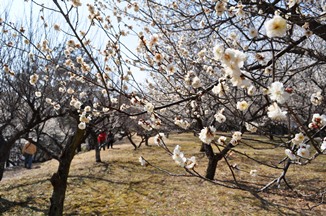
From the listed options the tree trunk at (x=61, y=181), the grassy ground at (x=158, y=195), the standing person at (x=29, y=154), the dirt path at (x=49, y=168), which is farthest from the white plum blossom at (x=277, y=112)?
the standing person at (x=29, y=154)

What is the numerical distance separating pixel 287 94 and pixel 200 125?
252 inches

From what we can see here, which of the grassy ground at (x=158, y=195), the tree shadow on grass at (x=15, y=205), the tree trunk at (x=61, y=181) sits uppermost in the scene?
the tree trunk at (x=61, y=181)

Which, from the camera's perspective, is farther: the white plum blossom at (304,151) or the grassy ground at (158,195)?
the grassy ground at (158,195)

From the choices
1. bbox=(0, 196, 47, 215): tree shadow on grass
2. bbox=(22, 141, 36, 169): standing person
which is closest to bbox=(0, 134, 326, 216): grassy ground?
bbox=(0, 196, 47, 215): tree shadow on grass

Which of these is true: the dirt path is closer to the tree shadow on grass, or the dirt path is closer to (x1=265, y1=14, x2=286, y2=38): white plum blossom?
the tree shadow on grass

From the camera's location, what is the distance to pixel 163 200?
6727mm

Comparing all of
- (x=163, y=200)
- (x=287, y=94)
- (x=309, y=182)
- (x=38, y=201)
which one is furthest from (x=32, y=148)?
(x=287, y=94)

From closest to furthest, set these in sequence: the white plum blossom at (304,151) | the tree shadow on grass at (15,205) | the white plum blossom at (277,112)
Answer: the white plum blossom at (277,112) < the white plum blossom at (304,151) < the tree shadow on grass at (15,205)

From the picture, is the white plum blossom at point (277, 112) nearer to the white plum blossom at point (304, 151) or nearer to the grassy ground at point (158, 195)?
the white plum blossom at point (304, 151)

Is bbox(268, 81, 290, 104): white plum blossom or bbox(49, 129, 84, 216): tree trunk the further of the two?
bbox(49, 129, 84, 216): tree trunk

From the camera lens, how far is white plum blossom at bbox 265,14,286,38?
117cm

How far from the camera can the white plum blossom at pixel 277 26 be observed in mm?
1169

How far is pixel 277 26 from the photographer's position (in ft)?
3.85

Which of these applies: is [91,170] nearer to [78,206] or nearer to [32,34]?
[78,206]
